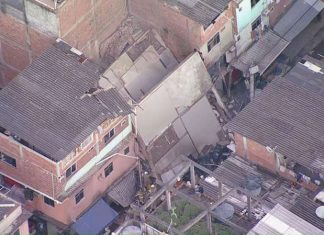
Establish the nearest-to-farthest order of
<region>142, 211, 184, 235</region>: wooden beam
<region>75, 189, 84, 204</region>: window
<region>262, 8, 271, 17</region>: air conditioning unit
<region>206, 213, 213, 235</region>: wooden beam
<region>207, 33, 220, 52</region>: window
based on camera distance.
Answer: <region>142, 211, 184, 235</region>: wooden beam < <region>206, 213, 213, 235</region>: wooden beam < <region>75, 189, 84, 204</region>: window < <region>207, 33, 220, 52</region>: window < <region>262, 8, 271, 17</region>: air conditioning unit

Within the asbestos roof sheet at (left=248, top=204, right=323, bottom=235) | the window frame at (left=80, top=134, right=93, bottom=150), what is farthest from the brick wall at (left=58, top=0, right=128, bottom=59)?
the asbestos roof sheet at (left=248, top=204, right=323, bottom=235)

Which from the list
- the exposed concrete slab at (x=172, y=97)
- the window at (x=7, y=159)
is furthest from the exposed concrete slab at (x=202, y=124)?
the window at (x=7, y=159)

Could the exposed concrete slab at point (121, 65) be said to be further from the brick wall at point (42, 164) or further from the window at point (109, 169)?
the window at point (109, 169)

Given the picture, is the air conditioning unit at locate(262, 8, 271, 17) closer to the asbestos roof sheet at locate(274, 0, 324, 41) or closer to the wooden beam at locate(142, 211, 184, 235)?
the asbestos roof sheet at locate(274, 0, 324, 41)

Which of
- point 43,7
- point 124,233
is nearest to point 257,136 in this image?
point 124,233

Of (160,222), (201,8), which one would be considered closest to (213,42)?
(201,8)

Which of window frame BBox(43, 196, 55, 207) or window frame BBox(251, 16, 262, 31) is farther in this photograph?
window frame BBox(251, 16, 262, 31)

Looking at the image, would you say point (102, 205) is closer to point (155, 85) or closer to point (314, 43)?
point (155, 85)
